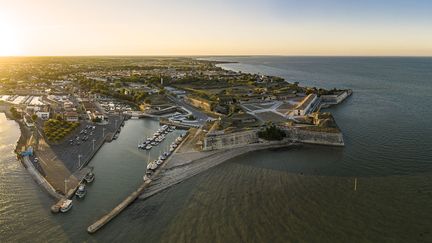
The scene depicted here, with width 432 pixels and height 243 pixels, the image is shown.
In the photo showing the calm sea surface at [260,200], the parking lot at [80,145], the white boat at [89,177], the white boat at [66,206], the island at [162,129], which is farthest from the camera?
the parking lot at [80,145]

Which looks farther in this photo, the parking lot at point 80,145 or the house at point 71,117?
the house at point 71,117

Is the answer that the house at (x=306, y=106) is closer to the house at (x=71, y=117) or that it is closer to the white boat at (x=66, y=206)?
the house at (x=71, y=117)

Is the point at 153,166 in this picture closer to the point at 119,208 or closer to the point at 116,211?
the point at 119,208

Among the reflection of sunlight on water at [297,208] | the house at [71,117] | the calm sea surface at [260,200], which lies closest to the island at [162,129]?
the house at [71,117]

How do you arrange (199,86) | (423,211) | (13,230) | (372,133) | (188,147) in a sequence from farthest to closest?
(199,86) → (372,133) → (188,147) → (423,211) → (13,230)

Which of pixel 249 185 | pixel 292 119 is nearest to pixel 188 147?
pixel 249 185

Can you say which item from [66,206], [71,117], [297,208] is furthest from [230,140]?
[71,117]

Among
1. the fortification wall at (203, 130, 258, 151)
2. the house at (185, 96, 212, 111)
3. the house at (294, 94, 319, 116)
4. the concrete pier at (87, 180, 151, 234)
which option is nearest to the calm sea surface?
the concrete pier at (87, 180, 151, 234)

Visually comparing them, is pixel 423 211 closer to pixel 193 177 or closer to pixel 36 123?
pixel 193 177
